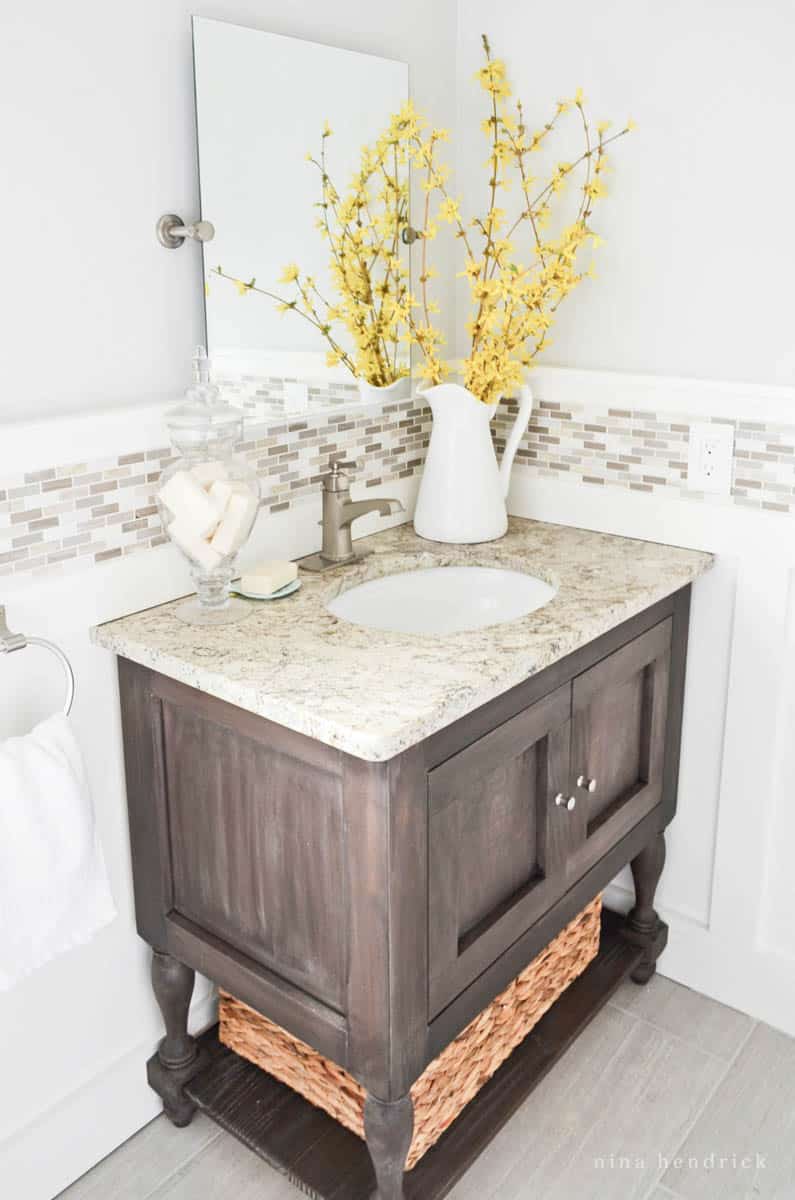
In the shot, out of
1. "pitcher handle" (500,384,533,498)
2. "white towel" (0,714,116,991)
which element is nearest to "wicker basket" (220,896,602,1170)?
"white towel" (0,714,116,991)

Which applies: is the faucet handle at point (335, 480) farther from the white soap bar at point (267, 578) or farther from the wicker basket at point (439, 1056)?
the wicker basket at point (439, 1056)

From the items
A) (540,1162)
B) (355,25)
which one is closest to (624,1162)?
(540,1162)

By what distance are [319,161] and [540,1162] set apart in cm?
158

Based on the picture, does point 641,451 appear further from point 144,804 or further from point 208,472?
point 144,804

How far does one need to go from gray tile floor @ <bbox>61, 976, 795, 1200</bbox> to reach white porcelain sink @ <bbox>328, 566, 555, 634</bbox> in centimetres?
79

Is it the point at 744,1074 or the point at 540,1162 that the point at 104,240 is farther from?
the point at 744,1074

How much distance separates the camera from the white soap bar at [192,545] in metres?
1.48

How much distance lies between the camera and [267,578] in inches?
63.5

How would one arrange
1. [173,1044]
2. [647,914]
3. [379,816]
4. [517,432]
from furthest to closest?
[647,914], [517,432], [173,1044], [379,816]

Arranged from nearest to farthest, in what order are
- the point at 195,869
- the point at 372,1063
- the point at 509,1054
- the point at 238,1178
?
the point at 372,1063
the point at 195,869
the point at 238,1178
the point at 509,1054

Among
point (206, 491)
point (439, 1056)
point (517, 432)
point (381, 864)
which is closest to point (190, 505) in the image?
point (206, 491)

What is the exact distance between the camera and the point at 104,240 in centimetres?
146

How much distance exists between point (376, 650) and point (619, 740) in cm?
53

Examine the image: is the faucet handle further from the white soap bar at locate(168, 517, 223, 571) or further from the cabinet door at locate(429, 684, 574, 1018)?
the cabinet door at locate(429, 684, 574, 1018)
